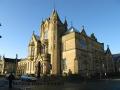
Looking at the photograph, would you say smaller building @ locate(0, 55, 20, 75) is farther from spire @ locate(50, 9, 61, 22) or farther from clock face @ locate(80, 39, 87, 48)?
clock face @ locate(80, 39, 87, 48)

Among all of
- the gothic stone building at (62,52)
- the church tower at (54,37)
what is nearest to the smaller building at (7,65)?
the gothic stone building at (62,52)

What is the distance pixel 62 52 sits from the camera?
6788cm

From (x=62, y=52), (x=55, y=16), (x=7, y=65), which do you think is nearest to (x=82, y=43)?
(x=62, y=52)

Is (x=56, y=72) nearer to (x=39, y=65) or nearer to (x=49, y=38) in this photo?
(x=39, y=65)

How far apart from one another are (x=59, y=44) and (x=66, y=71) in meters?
9.79

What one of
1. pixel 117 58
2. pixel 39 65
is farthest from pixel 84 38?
pixel 117 58

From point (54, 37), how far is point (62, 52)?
578 centimetres

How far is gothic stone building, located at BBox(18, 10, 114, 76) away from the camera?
6456cm

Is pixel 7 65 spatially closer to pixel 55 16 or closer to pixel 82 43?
pixel 55 16

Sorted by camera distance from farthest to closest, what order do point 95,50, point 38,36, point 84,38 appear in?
point 38,36 < point 95,50 < point 84,38

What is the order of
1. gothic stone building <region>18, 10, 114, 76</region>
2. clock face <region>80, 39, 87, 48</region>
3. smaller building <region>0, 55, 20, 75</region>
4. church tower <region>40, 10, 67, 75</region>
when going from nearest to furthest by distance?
gothic stone building <region>18, 10, 114, 76</region> → church tower <region>40, 10, 67, 75</region> → clock face <region>80, 39, 87, 48</region> → smaller building <region>0, 55, 20, 75</region>

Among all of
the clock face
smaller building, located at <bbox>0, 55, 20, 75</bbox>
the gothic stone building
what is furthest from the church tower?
smaller building, located at <bbox>0, 55, 20, 75</bbox>

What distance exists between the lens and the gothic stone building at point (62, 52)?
64.6 meters

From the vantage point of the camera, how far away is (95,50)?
76375 millimetres
